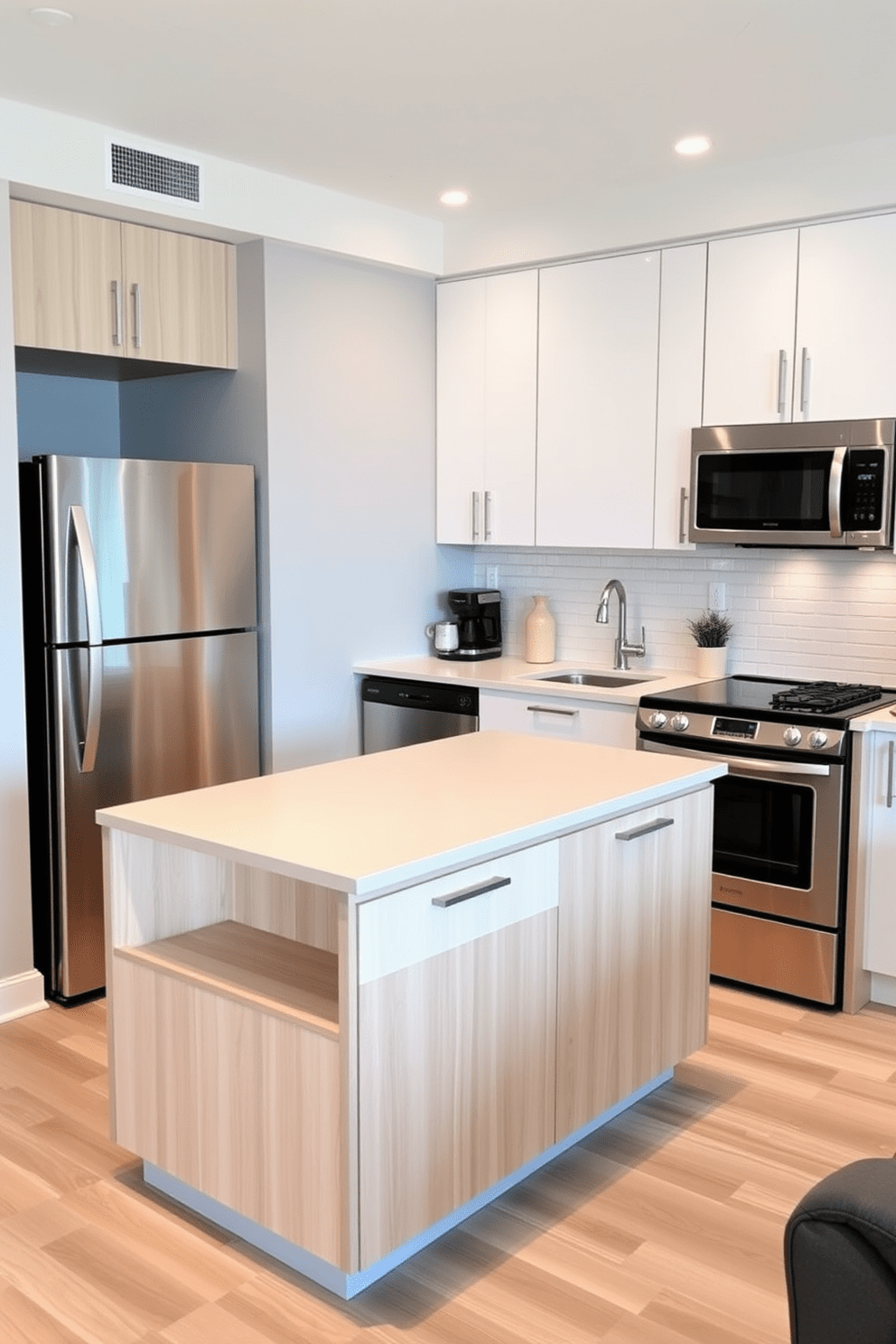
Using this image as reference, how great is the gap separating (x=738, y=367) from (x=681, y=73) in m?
1.14

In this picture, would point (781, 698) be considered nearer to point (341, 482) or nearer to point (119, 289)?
point (341, 482)

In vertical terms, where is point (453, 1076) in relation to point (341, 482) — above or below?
below

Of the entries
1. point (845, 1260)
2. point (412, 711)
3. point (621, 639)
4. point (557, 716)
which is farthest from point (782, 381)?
point (845, 1260)

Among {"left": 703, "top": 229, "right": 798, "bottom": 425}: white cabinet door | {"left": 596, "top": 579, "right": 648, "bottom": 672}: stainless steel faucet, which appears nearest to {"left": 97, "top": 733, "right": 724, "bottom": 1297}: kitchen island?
{"left": 703, "top": 229, "right": 798, "bottom": 425}: white cabinet door

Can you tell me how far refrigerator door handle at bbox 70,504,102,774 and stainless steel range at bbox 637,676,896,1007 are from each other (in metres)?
1.75

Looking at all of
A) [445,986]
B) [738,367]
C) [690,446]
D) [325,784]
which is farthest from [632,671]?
[445,986]

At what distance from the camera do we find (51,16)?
9.32ft

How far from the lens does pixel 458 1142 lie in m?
2.38

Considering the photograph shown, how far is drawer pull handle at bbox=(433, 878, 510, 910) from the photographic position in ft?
7.40

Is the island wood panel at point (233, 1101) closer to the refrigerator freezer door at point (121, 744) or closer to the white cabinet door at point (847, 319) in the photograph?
the refrigerator freezer door at point (121, 744)

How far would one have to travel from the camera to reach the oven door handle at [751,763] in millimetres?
3676

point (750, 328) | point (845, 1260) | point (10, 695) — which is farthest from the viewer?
point (750, 328)

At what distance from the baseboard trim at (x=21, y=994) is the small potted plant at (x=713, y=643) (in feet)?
8.31

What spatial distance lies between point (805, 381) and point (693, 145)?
32.3 inches
